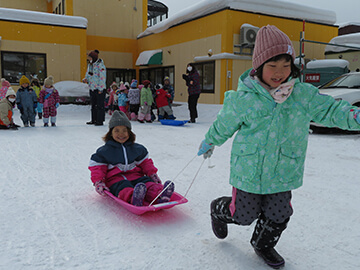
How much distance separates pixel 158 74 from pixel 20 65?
→ 286 inches

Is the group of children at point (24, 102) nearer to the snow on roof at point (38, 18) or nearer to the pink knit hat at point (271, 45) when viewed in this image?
the pink knit hat at point (271, 45)

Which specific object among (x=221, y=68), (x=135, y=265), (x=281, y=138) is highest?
(x=221, y=68)

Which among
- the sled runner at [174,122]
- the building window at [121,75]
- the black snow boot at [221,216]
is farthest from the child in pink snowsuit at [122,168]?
the building window at [121,75]

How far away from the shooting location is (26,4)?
24.1 m

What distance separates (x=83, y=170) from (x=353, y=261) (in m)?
3.28

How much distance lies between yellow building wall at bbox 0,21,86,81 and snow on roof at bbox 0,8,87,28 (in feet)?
0.67

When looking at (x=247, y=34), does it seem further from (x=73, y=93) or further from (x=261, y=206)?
(x=261, y=206)

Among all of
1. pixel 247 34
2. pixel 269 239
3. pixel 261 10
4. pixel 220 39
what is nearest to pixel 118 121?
pixel 269 239

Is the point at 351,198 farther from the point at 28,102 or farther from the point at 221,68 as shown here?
the point at 221,68

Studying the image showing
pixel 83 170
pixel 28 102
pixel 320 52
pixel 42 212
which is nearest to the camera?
pixel 42 212

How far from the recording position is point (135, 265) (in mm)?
2008

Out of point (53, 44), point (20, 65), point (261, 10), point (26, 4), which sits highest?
point (26, 4)

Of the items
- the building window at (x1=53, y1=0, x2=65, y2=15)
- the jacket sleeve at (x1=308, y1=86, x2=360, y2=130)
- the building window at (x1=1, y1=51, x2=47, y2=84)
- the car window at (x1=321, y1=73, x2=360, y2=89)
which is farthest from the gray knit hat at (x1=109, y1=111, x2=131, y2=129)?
the building window at (x1=53, y1=0, x2=65, y2=15)

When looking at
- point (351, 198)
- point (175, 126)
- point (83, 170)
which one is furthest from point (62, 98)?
point (351, 198)
